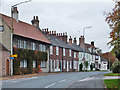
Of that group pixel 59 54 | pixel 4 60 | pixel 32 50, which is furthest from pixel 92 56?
pixel 4 60

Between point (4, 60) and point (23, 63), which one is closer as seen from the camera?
point (4, 60)

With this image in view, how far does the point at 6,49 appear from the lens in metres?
33.8

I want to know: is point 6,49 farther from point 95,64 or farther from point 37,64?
point 95,64

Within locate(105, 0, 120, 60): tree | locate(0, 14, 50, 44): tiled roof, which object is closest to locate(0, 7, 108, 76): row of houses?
locate(0, 14, 50, 44): tiled roof

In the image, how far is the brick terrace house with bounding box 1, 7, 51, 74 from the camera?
3719 centimetres

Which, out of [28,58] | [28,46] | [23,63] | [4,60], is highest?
[28,46]

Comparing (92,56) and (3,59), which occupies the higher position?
(92,56)

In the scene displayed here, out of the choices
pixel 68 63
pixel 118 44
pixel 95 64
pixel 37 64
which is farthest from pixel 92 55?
pixel 118 44

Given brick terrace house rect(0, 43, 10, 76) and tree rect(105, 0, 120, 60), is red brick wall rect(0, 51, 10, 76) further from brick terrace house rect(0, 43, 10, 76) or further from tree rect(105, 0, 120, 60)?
tree rect(105, 0, 120, 60)

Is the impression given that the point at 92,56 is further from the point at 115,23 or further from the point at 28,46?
the point at 115,23

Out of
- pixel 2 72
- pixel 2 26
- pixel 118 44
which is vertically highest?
pixel 2 26

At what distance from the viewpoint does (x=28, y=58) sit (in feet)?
132

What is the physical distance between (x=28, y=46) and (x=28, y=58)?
2.03 meters

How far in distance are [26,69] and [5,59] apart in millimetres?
6672
